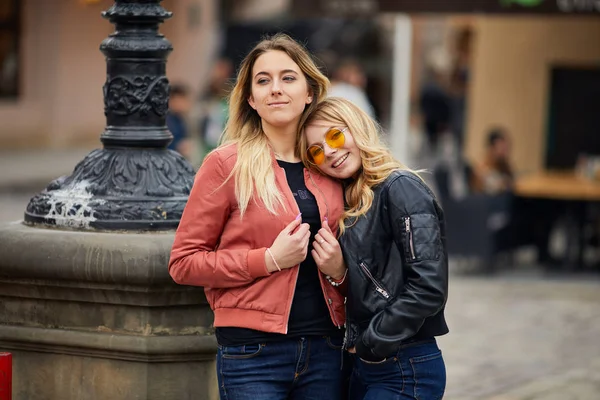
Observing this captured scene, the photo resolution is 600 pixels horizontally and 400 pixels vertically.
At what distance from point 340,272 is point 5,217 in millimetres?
11380

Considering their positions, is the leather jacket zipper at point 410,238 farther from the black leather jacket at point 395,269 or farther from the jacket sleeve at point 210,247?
the jacket sleeve at point 210,247

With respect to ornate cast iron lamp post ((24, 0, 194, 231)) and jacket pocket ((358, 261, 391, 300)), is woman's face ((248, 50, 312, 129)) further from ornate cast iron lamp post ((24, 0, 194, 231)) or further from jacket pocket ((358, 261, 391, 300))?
ornate cast iron lamp post ((24, 0, 194, 231))

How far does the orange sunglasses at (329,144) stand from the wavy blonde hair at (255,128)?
0.29 feet

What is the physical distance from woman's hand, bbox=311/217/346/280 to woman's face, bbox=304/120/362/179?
20cm

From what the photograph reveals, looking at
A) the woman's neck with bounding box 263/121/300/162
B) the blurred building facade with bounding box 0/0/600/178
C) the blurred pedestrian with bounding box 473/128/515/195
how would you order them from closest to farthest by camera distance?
the woman's neck with bounding box 263/121/300/162 → the blurred pedestrian with bounding box 473/128/515/195 → the blurred building facade with bounding box 0/0/600/178

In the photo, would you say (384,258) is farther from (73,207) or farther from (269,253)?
(73,207)

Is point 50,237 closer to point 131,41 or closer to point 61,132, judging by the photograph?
point 131,41

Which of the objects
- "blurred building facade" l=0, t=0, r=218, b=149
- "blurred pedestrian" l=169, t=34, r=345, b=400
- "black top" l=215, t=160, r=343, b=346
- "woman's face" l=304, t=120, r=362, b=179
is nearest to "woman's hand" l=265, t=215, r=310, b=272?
"blurred pedestrian" l=169, t=34, r=345, b=400

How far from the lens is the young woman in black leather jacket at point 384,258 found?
3.79m

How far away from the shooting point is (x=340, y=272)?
153 inches

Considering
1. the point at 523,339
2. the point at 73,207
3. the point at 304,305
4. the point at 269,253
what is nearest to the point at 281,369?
the point at 304,305

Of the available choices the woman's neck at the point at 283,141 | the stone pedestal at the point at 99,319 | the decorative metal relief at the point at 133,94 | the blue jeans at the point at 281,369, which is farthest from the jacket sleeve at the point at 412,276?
the decorative metal relief at the point at 133,94

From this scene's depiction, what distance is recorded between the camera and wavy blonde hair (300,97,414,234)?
392 centimetres

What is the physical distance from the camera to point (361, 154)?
3963 mm
